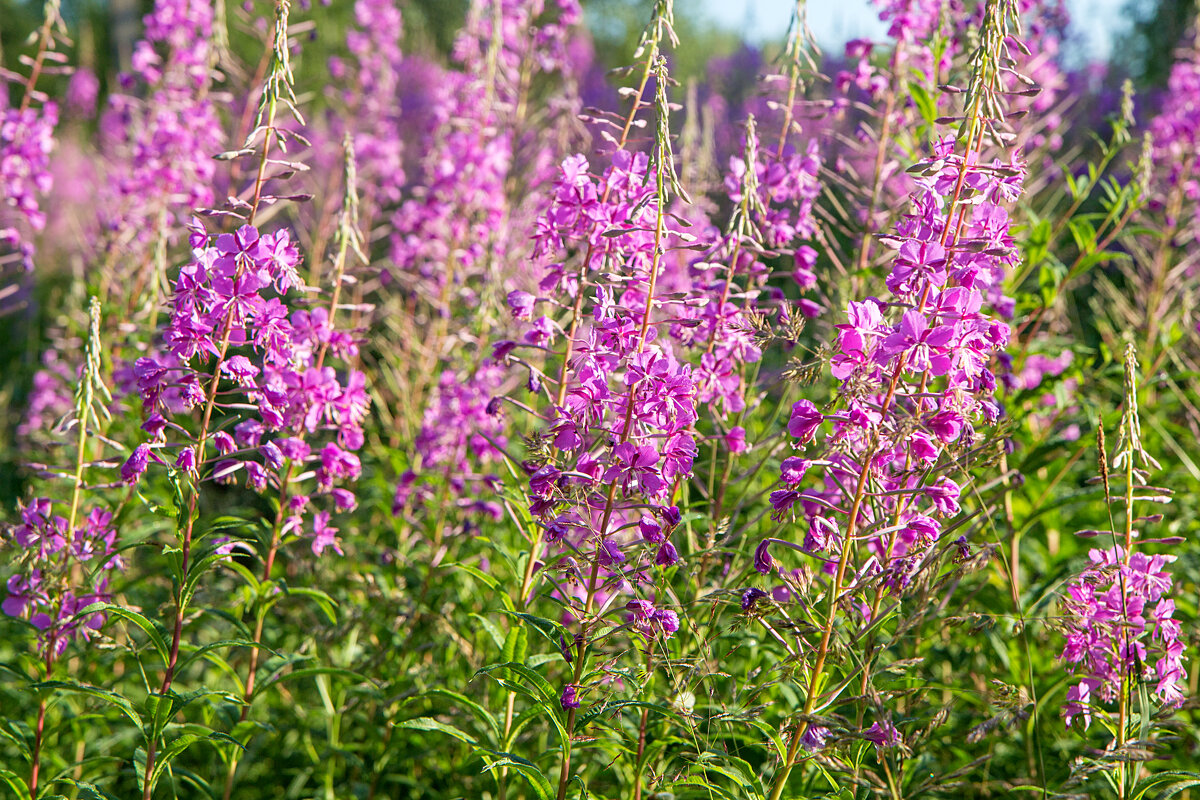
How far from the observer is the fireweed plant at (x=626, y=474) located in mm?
2152

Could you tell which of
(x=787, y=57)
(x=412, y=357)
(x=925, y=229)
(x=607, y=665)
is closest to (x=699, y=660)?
(x=607, y=665)

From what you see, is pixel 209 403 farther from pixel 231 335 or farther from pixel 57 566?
pixel 57 566

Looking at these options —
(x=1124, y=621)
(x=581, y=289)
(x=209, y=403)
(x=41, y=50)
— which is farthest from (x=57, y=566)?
(x=1124, y=621)

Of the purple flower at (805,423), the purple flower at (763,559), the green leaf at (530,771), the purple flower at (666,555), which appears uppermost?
the purple flower at (805,423)

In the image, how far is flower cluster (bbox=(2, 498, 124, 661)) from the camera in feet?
8.79

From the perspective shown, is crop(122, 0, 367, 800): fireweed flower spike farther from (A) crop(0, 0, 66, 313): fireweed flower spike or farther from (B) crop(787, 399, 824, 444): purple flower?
(A) crop(0, 0, 66, 313): fireweed flower spike

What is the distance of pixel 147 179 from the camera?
4961 mm

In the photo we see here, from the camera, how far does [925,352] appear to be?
6.58 ft

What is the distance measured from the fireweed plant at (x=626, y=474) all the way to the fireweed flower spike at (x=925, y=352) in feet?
0.05

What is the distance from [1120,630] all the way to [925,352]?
37.6 inches

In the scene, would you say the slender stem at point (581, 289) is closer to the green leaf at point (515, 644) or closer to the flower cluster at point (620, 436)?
the flower cluster at point (620, 436)

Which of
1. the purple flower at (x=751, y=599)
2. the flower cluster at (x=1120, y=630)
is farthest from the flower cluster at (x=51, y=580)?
the flower cluster at (x=1120, y=630)

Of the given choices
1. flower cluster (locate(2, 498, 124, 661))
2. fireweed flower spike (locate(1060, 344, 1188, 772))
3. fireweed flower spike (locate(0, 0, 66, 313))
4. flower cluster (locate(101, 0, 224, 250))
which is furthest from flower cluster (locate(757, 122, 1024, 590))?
flower cluster (locate(101, 0, 224, 250))

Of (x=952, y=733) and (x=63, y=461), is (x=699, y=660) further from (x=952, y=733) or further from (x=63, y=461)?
(x=63, y=461)
